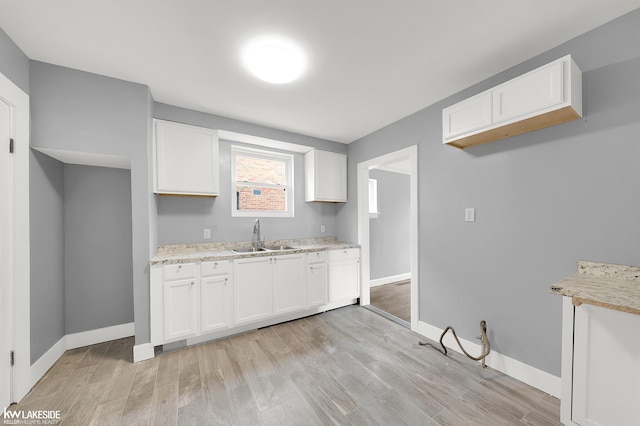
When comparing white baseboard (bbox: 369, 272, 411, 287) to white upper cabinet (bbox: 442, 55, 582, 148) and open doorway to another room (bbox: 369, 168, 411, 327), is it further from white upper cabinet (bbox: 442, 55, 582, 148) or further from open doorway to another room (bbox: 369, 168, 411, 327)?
white upper cabinet (bbox: 442, 55, 582, 148)

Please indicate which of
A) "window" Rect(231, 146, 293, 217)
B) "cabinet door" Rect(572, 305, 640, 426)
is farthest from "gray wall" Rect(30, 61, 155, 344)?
"cabinet door" Rect(572, 305, 640, 426)

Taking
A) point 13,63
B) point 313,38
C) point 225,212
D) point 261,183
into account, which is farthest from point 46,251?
point 313,38

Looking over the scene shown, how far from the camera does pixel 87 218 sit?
250 cm

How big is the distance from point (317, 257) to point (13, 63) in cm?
313

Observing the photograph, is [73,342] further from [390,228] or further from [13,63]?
[390,228]

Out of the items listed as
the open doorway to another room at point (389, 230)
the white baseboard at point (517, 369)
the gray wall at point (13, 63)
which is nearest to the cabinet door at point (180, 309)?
the gray wall at point (13, 63)

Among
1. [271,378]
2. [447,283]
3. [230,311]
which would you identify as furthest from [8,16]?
[447,283]

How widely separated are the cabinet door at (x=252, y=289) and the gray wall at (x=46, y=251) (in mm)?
1528

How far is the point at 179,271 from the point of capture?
7.67ft

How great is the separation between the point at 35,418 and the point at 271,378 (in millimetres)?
1504

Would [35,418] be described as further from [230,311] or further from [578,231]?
[578,231]

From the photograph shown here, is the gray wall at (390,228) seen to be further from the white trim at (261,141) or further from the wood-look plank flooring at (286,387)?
the wood-look plank flooring at (286,387)

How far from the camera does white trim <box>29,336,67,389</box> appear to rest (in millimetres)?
1860

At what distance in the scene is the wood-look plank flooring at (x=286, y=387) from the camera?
1.56 metres
